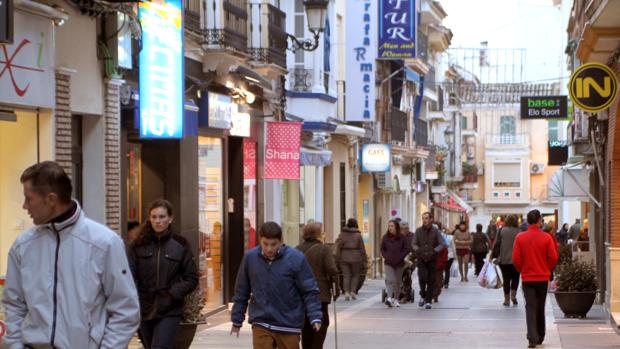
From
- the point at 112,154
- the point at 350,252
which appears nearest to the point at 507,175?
the point at 350,252

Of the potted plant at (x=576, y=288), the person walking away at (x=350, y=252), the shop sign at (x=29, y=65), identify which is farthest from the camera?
the person walking away at (x=350, y=252)

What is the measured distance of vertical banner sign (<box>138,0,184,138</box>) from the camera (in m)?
17.9

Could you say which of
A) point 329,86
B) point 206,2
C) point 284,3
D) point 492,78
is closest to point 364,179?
point 329,86

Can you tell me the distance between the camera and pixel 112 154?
17.3m

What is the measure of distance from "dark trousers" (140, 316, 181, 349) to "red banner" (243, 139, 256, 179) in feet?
46.5

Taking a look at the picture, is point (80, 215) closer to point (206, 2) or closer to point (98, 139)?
point (98, 139)

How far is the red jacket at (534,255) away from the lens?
17406mm

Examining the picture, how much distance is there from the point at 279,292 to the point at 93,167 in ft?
18.5

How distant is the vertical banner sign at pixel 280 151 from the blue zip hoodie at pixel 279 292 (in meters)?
14.9

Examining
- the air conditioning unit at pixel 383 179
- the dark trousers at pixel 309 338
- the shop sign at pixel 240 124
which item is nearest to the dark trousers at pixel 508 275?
the shop sign at pixel 240 124

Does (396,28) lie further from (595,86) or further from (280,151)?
(595,86)

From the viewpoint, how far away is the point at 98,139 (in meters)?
16.9

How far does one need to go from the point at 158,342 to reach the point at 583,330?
10969 mm

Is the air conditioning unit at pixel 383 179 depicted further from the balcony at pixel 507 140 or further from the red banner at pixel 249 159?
the balcony at pixel 507 140
